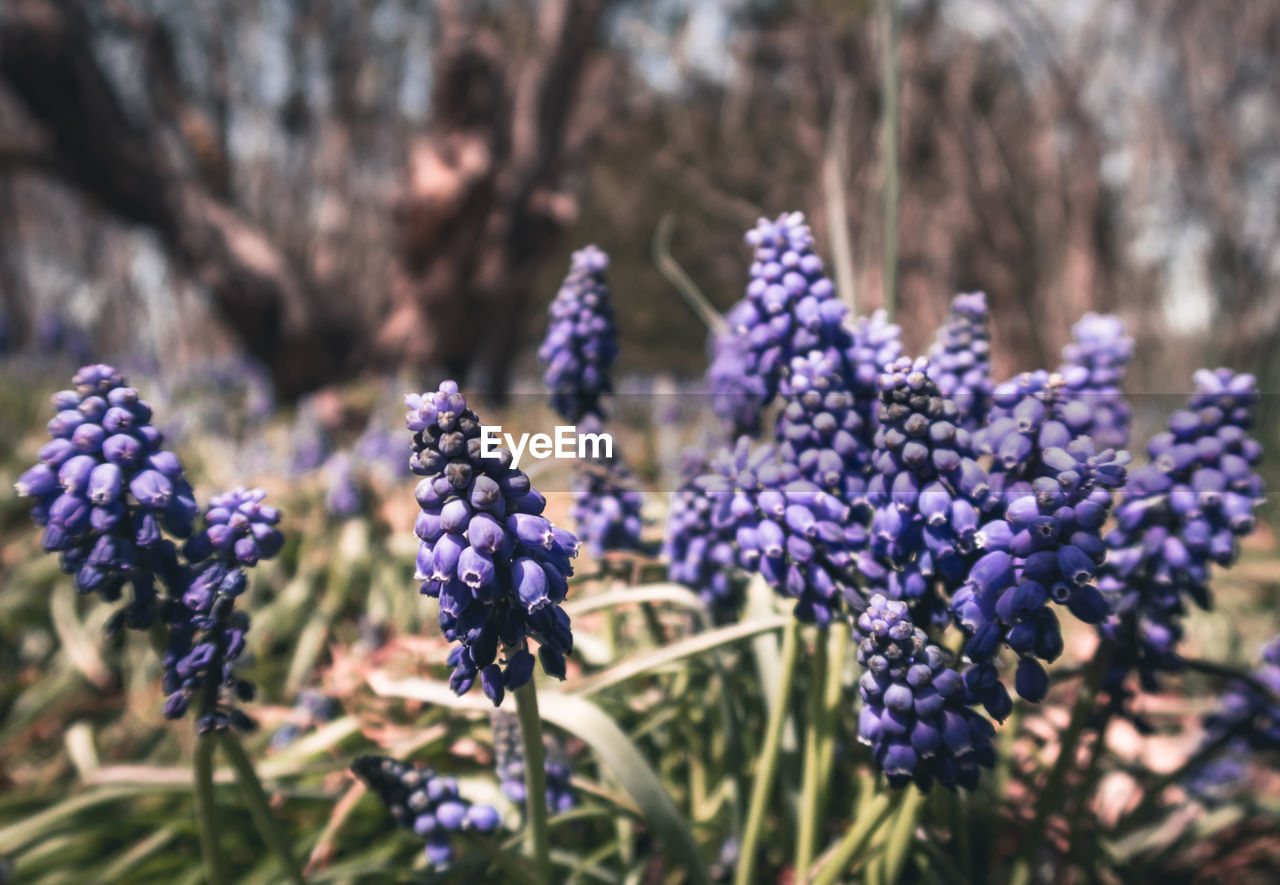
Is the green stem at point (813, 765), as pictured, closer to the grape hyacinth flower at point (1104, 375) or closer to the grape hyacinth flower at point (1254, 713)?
the grape hyacinth flower at point (1104, 375)

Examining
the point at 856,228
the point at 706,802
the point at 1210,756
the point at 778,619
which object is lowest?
the point at 706,802

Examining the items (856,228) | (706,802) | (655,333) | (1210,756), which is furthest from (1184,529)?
(655,333)

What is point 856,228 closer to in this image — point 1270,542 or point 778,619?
point 1270,542

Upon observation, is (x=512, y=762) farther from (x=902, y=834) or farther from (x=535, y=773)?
(x=902, y=834)

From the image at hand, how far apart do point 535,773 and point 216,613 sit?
630mm

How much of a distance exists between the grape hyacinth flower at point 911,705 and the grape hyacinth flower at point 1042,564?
0.24 ft

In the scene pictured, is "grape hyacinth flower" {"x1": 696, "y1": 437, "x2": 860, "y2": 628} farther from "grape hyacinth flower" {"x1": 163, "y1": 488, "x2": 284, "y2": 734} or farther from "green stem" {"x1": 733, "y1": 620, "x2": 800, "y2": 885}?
"grape hyacinth flower" {"x1": 163, "y1": 488, "x2": 284, "y2": 734}

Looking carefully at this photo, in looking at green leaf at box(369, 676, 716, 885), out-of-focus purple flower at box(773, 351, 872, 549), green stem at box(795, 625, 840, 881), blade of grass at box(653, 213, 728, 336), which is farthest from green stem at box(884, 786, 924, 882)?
blade of grass at box(653, 213, 728, 336)

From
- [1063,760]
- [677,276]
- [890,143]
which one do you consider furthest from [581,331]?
[1063,760]

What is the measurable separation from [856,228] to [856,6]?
5.08ft

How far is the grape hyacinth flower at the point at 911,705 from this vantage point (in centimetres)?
122

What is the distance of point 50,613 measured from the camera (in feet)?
13.2

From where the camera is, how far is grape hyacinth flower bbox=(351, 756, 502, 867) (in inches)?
57.6

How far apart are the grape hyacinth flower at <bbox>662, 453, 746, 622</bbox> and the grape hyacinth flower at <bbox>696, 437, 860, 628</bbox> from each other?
25 cm
